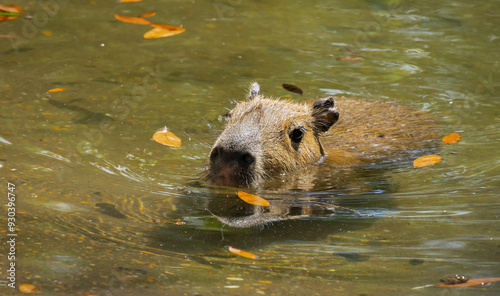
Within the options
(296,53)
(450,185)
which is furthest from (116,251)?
(296,53)

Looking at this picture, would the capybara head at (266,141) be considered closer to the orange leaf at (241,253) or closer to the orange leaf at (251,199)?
the orange leaf at (251,199)

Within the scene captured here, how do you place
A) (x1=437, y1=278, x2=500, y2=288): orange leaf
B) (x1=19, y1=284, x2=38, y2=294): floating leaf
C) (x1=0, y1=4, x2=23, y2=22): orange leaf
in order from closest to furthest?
(x1=19, y1=284, x2=38, y2=294): floating leaf
(x1=437, y1=278, x2=500, y2=288): orange leaf
(x1=0, y1=4, x2=23, y2=22): orange leaf

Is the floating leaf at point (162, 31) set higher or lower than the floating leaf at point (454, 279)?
lower

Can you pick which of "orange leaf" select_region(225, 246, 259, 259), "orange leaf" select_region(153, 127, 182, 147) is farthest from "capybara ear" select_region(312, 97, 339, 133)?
"orange leaf" select_region(225, 246, 259, 259)

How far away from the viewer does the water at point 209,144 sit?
367cm

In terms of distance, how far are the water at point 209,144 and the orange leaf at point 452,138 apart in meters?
0.10

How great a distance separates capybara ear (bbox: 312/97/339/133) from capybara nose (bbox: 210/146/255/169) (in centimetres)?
125

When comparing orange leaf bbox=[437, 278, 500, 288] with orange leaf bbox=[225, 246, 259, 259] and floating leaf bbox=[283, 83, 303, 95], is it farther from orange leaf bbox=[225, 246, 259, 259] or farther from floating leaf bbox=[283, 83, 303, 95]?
floating leaf bbox=[283, 83, 303, 95]

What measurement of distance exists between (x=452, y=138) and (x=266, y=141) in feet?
8.22

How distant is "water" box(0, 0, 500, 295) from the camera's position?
12.0 ft

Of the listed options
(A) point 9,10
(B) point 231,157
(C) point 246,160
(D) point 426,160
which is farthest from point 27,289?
(A) point 9,10

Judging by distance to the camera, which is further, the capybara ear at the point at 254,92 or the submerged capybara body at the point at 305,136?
the capybara ear at the point at 254,92

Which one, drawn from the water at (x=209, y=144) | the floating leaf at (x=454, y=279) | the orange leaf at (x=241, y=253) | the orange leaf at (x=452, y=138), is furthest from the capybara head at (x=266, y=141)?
the floating leaf at (x=454, y=279)

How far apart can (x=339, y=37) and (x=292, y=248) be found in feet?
18.8
